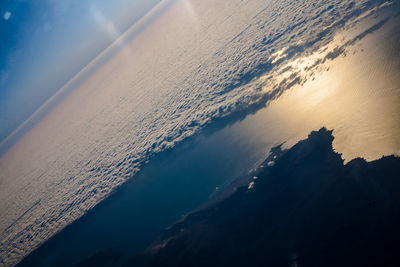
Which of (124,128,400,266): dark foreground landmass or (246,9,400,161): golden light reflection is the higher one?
(246,9,400,161): golden light reflection

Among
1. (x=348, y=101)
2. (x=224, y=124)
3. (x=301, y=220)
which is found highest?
(x=224, y=124)

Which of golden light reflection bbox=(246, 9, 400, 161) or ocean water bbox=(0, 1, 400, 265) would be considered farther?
ocean water bbox=(0, 1, 400, 265)

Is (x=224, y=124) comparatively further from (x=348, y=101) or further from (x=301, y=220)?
(x=301, y=220)

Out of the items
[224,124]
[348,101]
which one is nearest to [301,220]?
[348,101]

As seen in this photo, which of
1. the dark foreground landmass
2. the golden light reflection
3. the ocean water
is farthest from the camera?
the ocean water

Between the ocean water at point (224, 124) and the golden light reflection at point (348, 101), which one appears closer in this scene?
the golden light reflection at point (348, 101)

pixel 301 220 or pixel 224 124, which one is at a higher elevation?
pixel 224 124

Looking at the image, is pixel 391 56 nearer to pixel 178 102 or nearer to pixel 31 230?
pixel 178 102
